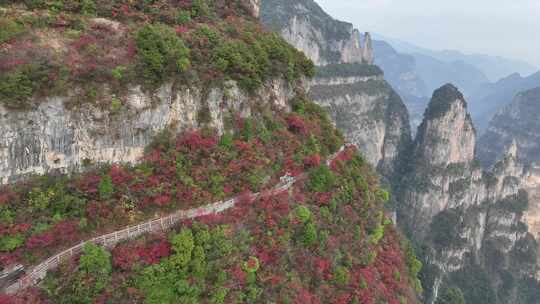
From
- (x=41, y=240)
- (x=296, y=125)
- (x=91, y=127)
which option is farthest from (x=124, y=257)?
(x=296, y=125)

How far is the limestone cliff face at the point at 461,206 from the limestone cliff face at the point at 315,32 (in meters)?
36.6

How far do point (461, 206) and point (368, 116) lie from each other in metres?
33.3

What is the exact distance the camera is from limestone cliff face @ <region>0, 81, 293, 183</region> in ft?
60.3

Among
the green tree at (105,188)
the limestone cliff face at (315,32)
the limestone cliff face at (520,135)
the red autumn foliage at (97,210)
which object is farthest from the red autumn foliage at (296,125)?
the limestone cliff face at (520,135)

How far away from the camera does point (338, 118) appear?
3743 inches

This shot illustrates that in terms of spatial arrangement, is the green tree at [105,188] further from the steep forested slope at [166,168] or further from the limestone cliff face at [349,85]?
the limestone cliff face at [349,85]

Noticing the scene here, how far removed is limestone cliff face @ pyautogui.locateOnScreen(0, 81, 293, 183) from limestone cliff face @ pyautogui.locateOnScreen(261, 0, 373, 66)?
269ft

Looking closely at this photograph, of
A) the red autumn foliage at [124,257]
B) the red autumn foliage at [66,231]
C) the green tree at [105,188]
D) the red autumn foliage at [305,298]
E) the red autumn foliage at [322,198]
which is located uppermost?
the green tree at [105,188]

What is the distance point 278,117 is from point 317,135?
447cm

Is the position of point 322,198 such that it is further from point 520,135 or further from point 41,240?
point 520,135

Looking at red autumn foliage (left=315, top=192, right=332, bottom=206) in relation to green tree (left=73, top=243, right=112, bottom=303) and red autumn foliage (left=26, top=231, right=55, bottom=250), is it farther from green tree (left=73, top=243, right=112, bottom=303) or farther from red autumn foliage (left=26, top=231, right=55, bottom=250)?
red autumn foliage (left=26, top=231, right=55, bottom=250)

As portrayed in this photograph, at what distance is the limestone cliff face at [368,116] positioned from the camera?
96062mm

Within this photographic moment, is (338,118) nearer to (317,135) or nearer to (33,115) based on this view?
(317,135)

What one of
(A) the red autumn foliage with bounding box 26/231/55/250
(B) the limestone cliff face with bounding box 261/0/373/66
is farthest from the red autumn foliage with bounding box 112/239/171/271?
(B) the limestone cliff face with bounding box 261/0/373/66
